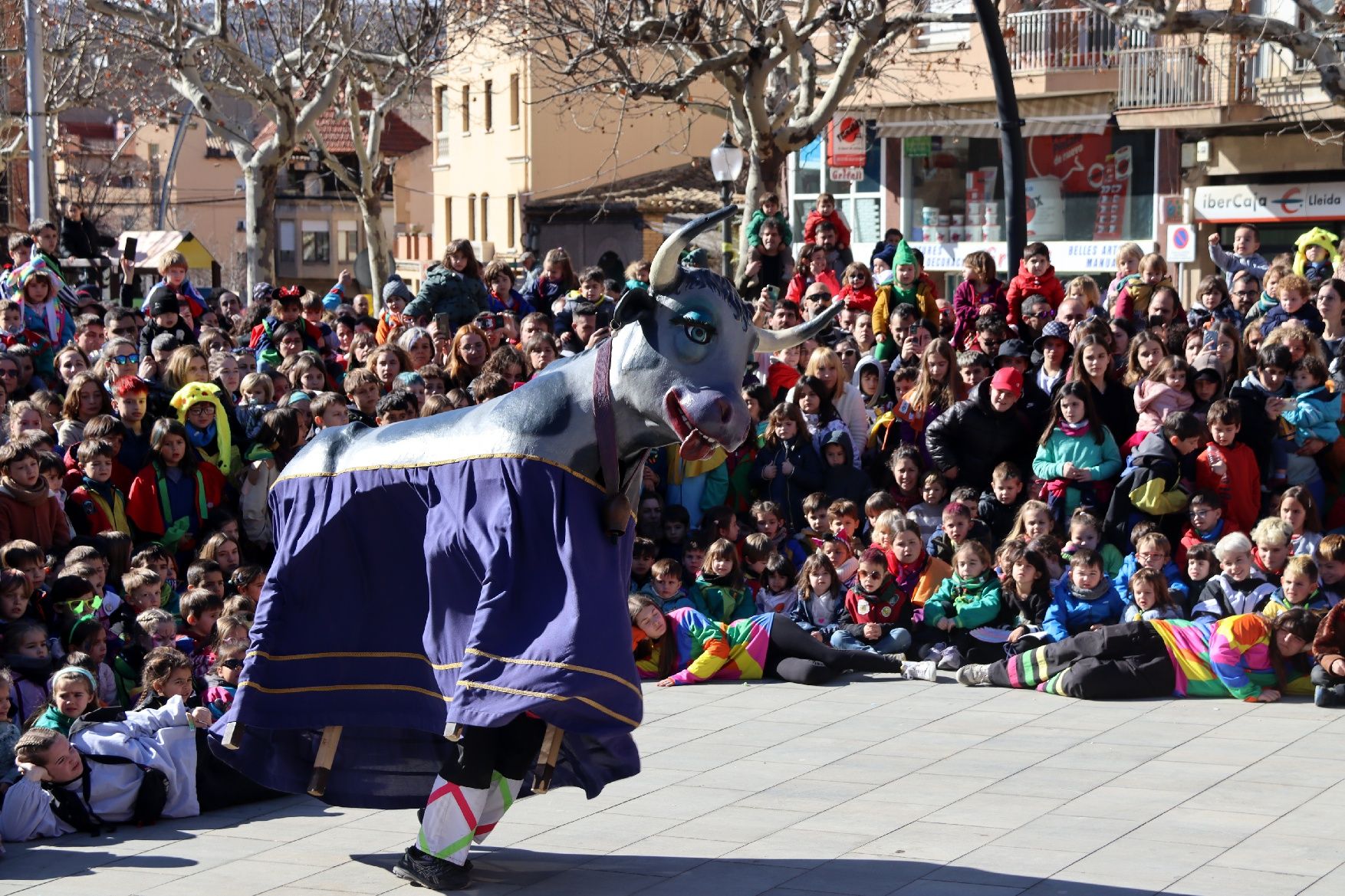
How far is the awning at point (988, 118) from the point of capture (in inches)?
1053

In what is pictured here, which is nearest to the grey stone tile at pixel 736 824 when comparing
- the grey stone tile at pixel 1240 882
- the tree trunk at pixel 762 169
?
the grey stone tile at pixel 1240 882

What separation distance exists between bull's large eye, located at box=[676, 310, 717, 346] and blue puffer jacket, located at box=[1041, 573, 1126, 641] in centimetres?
433

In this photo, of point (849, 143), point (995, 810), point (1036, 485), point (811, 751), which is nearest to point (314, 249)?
point (849, 143)

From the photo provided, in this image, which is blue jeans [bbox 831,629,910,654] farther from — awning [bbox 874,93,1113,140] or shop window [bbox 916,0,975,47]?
shop window [bbox 916,0,975,47]

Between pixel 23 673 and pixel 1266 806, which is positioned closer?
pixel 1266 806

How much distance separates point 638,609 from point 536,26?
1067cm

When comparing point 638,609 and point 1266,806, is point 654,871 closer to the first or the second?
point 1266,806

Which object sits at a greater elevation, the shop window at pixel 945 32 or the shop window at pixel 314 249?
the shop window at pixel 945 32

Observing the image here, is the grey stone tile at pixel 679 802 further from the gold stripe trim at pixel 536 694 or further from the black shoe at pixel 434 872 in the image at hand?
the gold stripe trim at pixel 536 694

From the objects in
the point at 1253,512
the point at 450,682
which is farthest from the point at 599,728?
the point at 1253,512

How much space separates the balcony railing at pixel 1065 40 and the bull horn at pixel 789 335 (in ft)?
68.5

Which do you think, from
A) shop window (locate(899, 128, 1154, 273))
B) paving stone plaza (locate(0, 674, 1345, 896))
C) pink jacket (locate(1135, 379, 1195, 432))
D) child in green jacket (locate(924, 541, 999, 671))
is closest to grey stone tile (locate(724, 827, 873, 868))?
paving stone plaza (locate(0, 674, 1345, 896))

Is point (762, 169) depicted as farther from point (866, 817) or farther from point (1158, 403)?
point (866, 817)

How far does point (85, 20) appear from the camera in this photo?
2861 centimetres
